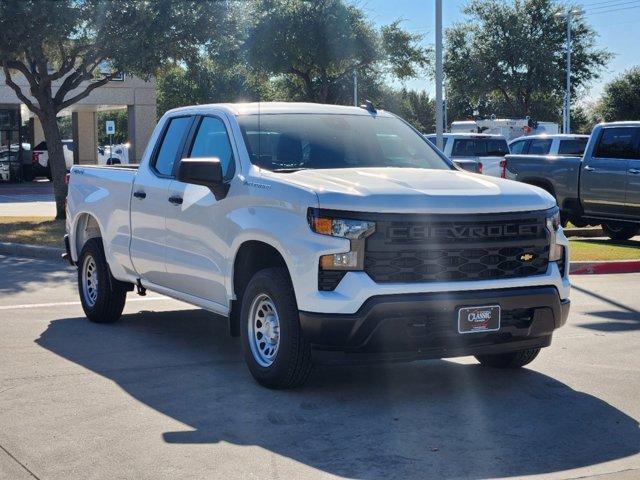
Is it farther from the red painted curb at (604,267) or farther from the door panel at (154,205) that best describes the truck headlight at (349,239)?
the red painted curb at (604,267)

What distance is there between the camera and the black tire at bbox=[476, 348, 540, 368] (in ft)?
24.0

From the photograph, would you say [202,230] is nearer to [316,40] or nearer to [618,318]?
[618,318]

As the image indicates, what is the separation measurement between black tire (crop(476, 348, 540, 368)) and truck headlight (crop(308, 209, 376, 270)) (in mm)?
1708

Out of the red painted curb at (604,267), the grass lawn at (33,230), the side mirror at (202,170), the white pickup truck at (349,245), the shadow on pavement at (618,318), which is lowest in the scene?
the red painted curb at (604,267)

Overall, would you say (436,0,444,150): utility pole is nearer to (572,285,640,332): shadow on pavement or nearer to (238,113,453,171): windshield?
(572,285,640,332): shadow on pavement

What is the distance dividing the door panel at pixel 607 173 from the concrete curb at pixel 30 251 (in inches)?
340

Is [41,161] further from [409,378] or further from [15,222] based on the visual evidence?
[409,378]

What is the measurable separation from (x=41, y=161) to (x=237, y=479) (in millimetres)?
43183

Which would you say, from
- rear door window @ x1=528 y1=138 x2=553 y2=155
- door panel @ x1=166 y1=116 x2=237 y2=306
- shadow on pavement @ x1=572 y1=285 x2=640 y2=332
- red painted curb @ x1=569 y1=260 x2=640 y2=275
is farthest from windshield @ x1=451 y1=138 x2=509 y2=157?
door panel @ x1=166 y1=116 x2=237 y2=306

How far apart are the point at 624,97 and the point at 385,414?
60948 mm

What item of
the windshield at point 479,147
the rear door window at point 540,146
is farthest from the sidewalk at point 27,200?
the rear door window at point 540,146

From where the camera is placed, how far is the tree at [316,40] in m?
38.2

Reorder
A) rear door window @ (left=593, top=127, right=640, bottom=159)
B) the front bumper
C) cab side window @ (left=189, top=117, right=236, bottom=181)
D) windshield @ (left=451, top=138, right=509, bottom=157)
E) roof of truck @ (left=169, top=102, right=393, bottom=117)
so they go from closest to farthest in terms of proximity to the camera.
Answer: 1. the front bumper
2. cab side window @ (left=189, top=117, right=236, bottom=181)
3. roof of truck @ (left=169, top=102, right=393, bottom=117)
4. rear door window @ (left=593, top=127, right=640, bottom=159)
5. windshield @ (left=451, top=138, right=509, bottom=157)

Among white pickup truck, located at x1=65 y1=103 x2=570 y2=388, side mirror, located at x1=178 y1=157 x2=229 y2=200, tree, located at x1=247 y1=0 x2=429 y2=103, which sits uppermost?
tree, located at x1=247 y1=0 x2=429 y2=103
